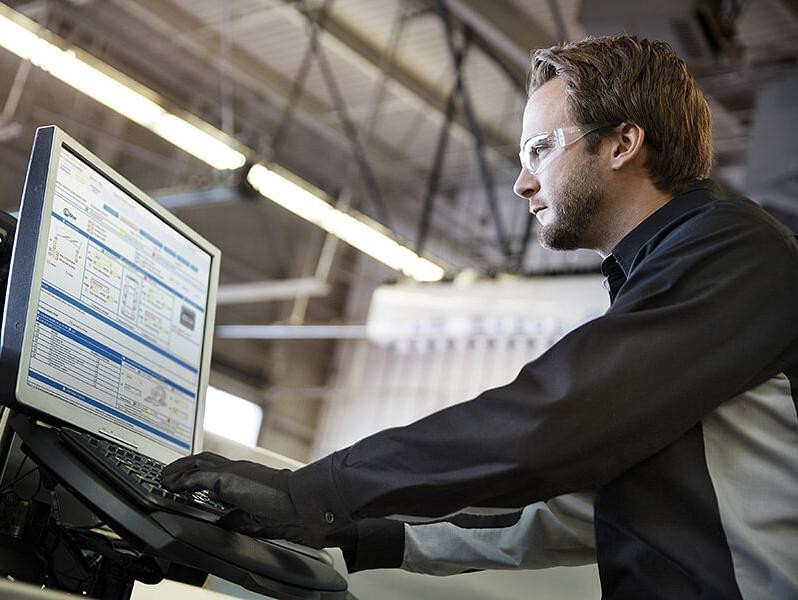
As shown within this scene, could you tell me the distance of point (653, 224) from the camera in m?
1.42

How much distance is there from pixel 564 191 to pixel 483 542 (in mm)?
525

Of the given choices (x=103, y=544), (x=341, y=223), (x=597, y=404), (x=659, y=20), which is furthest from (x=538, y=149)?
(x=341, y=223)

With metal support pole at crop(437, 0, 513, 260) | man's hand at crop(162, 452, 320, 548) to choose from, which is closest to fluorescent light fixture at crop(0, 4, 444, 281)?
metal support pole at crop(437, 0, 513, 260)

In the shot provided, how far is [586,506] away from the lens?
144 centimetres

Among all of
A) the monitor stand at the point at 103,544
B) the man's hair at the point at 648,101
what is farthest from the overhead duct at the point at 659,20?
the monitor stand at the point at 103,544

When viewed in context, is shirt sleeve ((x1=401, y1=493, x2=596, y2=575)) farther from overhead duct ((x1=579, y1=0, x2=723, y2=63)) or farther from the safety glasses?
overhead duct ((x1=579, y1=0, x2=723, y2=63))

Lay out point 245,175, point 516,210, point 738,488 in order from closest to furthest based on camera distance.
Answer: point 738,488 < point 245,175 < point 516,210

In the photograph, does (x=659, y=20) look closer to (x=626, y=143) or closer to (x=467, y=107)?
(x=467, y=107)

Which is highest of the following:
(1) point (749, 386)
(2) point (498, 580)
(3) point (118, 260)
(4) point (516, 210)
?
(4) point (516, 210)

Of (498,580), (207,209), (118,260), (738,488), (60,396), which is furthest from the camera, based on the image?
(207,209)

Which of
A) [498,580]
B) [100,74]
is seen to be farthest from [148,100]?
[498,580]

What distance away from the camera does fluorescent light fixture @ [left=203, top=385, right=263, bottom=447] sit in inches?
489

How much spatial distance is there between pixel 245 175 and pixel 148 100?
1.06 metres

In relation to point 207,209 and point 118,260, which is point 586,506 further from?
point 207,209
